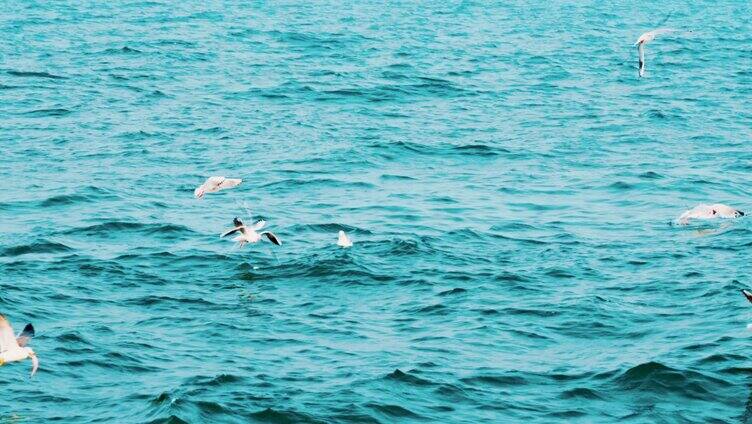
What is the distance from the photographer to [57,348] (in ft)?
62.4

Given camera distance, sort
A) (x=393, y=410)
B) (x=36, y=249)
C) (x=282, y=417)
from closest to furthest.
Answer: (x=282, y=417), (x=393, y=410), (x=36, y=249)

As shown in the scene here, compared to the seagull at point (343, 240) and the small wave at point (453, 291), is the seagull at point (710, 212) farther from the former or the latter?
the seagull at point (343, 240)

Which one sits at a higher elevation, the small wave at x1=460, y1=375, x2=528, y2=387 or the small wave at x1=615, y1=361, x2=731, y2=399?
the small wave at x1=615, y1=361, x2=731, y2=399

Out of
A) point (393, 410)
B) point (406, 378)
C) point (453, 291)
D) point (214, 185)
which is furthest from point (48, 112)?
point (393, 410)

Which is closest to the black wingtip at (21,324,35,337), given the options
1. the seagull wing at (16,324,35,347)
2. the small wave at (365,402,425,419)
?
the seagull wing at (16,324,35,347)

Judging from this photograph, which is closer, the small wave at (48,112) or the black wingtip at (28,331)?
the black wingtip at (28,331)

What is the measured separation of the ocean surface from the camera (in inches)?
701

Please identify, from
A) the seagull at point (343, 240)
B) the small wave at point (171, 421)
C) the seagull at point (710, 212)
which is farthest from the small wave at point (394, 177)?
the small wave at point (171, 421)

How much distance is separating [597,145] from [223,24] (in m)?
24.2

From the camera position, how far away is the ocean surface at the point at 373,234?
58.4 feet

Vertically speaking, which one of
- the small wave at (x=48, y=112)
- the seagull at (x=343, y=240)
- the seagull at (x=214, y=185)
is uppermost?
the seagull at (x=214, y=185)

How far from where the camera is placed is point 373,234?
82.0 feet

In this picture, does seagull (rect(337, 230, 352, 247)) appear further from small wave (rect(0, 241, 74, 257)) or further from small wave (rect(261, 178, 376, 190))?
small wave (rect(261, 178, 376, 190))

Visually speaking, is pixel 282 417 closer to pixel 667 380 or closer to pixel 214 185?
pixel 667 380
